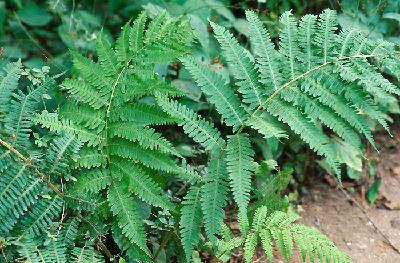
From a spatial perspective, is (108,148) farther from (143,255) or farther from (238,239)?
(238,239)

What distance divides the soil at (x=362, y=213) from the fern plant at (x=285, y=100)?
602mm

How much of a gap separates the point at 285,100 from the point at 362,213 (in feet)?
4.12

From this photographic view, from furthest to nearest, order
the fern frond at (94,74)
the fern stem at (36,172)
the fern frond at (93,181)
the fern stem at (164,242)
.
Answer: the fern stem at (164,242)
the fern frond at (94,74)
the fern frond at (93,181)
the fern stem at (36,172)

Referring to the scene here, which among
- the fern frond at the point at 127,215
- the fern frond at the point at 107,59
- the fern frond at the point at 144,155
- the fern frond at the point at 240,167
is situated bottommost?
the fern frond at the point at 127,215

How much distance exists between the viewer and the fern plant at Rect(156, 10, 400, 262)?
2.46 m

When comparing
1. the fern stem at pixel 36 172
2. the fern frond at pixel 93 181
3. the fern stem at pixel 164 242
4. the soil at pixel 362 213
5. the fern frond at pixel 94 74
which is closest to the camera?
the fern stem at pixel 36 172

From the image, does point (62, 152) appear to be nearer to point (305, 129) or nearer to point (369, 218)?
point (305, 129)

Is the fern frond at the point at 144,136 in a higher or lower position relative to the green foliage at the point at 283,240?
higher

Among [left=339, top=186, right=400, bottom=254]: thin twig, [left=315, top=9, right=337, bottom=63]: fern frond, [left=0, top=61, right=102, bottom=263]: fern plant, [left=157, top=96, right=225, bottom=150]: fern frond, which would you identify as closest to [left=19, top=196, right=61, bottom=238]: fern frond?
[left=0, top=61, right=102, bottom=263]: fern plant

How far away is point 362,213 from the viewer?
11.4 ft

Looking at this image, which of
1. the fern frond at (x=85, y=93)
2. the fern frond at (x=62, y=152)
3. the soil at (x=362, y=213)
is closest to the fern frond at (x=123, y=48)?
the fern frond at (x=85, y=93)

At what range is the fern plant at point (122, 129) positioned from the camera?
242 centimetres

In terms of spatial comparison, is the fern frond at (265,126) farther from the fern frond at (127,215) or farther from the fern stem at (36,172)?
the fern stem at (36,172)

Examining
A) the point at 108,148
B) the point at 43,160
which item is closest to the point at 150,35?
the point at 108,148
